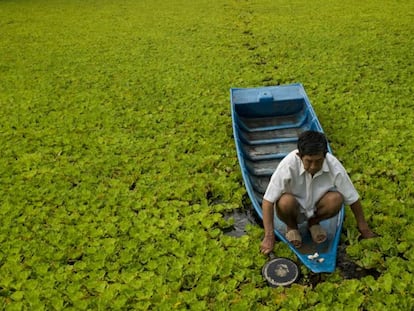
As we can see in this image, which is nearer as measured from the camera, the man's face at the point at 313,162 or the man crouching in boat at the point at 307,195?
the man's face at the point at 313,162

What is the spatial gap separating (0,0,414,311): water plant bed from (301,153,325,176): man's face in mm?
773

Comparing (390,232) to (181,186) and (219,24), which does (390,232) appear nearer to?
(181,186)

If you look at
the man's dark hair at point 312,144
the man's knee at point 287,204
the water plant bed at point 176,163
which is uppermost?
the man's dark hair at point 312,144

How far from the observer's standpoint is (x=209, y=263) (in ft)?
11.6

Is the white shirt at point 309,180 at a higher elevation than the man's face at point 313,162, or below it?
below

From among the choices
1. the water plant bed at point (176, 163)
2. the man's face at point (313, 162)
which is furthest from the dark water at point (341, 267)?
the man's face at point (313, 162)

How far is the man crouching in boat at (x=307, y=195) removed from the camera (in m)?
3.31

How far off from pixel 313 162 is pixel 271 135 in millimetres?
2374

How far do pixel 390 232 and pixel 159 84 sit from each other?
4.78 meters

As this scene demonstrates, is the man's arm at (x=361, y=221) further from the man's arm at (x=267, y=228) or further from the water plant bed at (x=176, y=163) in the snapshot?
the man's arm at (x=267, y=228)

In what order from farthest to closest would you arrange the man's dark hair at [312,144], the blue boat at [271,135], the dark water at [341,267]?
the blue boat at [271,135] → the dark water at [341,267] → the man's dark hair at [312,144]

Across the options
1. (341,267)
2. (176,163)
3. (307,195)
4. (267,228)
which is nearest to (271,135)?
(176,163)

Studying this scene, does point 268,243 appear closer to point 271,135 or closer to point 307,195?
point 307,195

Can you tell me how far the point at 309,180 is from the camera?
11.0 ft
